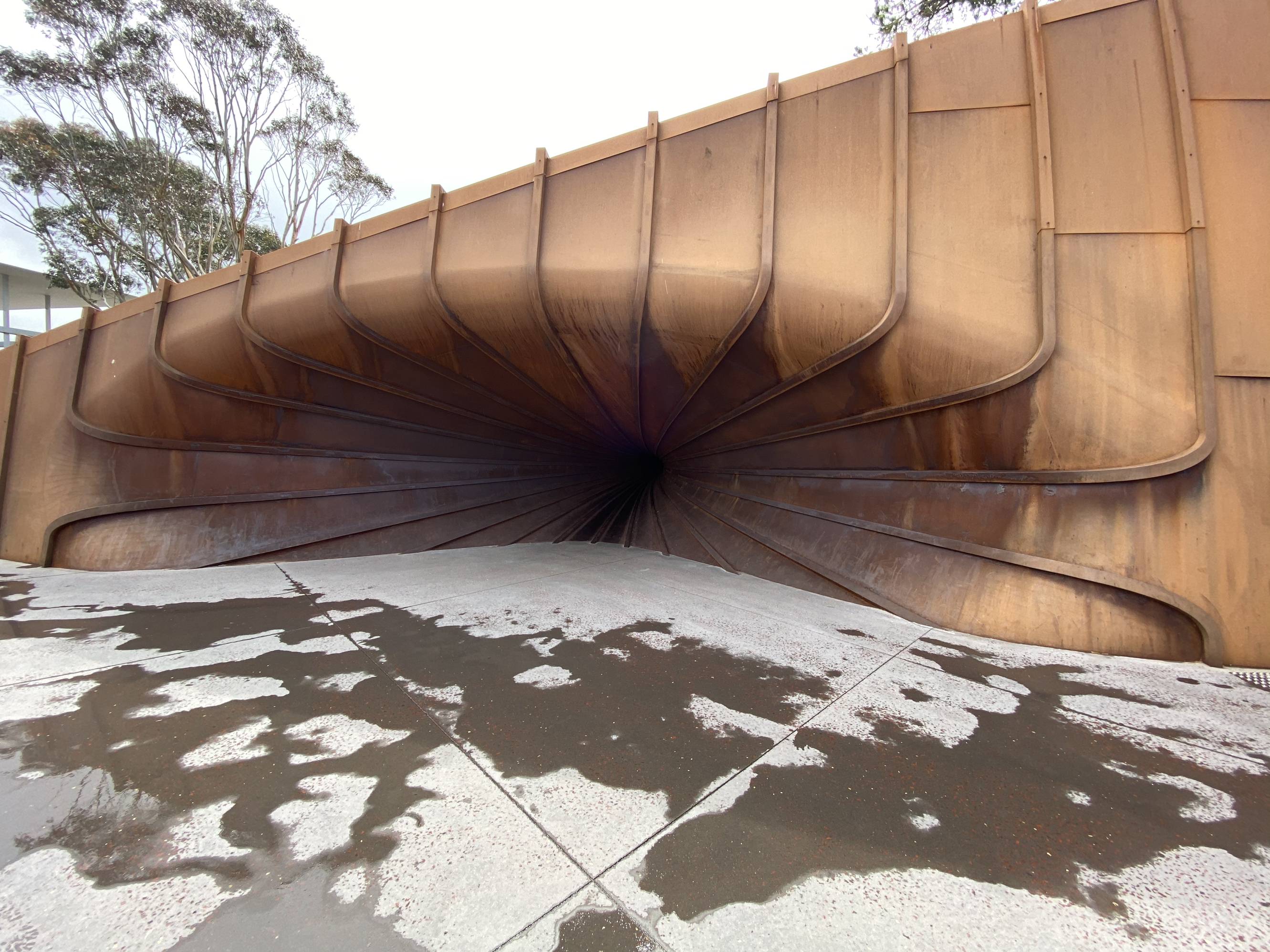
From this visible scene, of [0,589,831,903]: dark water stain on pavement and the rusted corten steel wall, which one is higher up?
the rusted corten steel wall

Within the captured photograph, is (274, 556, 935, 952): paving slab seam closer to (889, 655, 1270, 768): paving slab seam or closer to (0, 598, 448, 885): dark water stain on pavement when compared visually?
(0, 598, 448, 885): dark water stain on pavement

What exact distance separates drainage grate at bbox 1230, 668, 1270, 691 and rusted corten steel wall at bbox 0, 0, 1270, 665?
0.16 meters

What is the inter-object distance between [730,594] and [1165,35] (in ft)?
23.4

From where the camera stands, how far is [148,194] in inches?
655

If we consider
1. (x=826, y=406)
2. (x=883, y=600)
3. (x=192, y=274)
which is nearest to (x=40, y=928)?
(x=883, y=600)

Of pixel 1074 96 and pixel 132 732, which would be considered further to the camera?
pixel 1074 96

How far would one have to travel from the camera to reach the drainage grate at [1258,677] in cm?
379

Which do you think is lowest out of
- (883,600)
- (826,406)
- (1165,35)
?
(883,600)

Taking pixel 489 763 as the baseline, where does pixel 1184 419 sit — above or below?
above

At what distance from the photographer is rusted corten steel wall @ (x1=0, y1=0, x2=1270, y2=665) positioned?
4430mm

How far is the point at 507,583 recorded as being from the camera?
6594 mm

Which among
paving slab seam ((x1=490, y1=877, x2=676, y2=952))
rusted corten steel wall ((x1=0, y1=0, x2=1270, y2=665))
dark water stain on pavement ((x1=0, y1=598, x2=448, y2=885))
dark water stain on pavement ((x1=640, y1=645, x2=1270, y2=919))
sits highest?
rusted corten steel wall ((x1=0, y1=0, x2=1270, y2=665))

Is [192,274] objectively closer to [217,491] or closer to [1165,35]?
[217,491]

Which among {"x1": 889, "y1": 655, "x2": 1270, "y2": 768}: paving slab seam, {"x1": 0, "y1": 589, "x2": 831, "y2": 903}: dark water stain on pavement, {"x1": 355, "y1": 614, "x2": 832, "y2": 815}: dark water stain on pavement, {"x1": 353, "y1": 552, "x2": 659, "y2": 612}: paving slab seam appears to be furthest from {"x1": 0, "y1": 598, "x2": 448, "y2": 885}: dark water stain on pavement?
{"x1": 889, "y1": 655, "x2": 1270, "y2": 768}: paving slab seam
